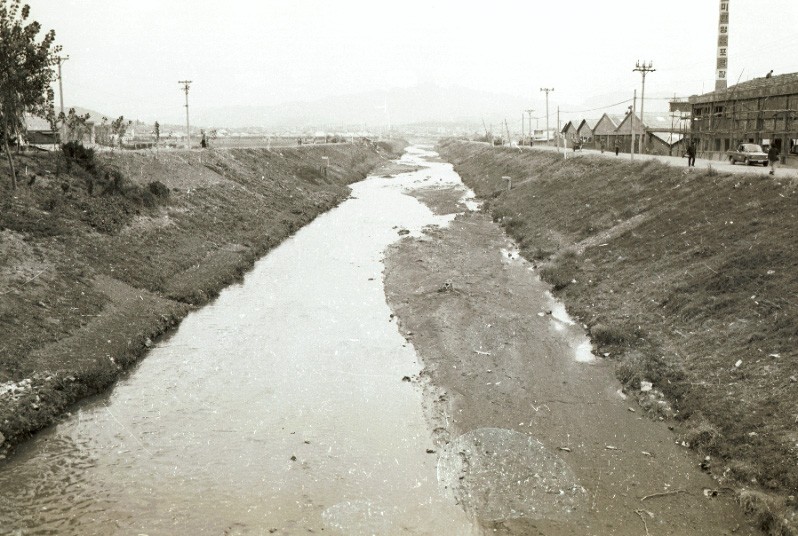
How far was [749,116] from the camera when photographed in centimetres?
5553

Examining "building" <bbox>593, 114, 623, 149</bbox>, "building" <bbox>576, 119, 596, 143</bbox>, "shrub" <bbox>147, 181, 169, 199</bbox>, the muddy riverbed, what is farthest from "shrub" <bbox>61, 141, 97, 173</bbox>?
"building" <bbox>576, 119, 596, 143</bbox>

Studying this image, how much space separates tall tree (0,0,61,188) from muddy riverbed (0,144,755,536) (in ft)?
48.0

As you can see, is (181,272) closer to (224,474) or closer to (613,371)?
(224,474)

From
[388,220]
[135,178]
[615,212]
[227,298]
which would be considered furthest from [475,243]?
[135,178]

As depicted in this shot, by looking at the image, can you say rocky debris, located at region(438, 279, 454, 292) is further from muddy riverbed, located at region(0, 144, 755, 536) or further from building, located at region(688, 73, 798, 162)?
building, located at region(688, 73, 798, 162)

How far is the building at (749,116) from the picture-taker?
5047 cm

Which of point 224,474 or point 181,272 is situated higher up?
point 181,272

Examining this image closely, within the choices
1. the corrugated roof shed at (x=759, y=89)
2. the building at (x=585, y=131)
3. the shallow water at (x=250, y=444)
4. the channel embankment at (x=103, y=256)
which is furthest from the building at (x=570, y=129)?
the shallow water at (x=250, y=444)

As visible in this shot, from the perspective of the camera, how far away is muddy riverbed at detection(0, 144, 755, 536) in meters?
12.1

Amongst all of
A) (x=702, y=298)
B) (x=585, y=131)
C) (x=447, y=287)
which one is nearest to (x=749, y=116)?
(x=447, y=287)

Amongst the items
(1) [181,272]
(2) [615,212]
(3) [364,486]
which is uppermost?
(2) [615,212]

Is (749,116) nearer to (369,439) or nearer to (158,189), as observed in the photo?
(158,189)

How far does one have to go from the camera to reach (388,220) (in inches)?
1987

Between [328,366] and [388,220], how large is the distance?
3123cm
